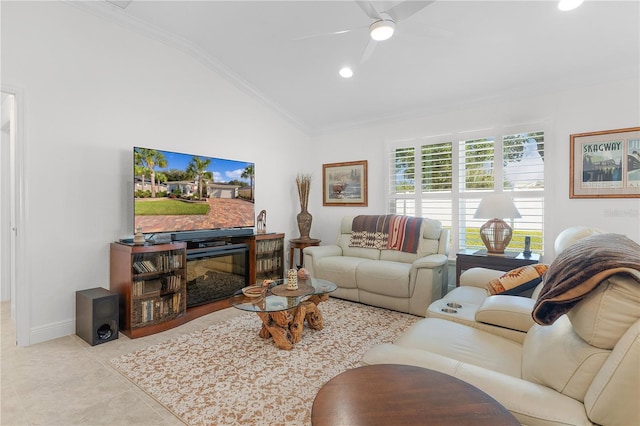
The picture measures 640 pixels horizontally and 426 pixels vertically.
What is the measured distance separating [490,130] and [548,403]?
3595mm

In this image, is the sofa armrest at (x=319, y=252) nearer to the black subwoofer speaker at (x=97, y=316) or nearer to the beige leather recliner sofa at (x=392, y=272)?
the beige leather recliner sofa at (x=392, y=272)

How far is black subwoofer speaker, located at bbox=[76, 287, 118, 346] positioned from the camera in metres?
2.75

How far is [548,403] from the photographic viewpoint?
40.3 inches

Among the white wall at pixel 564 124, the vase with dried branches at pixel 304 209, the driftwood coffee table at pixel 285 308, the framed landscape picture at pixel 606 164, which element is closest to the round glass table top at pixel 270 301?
the driftwood coffee table at pixel 285 308

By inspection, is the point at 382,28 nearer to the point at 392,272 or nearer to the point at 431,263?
the point at 431,263

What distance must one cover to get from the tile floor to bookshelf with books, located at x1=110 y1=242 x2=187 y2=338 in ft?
0.59

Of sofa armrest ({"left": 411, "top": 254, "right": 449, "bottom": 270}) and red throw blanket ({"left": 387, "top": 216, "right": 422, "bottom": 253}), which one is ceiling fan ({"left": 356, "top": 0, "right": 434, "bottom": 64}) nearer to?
sofa armrest ({"left": 411, "top": 254, "right": 449, "bottom": 270})

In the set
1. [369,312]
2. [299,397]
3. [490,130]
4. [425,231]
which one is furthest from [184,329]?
[490,130]

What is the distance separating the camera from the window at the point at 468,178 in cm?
365

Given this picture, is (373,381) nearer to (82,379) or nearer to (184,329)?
(82,379)

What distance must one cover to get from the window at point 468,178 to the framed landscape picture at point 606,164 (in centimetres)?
32

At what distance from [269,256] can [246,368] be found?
83.8 inches

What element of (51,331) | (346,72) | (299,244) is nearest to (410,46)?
(346,72)

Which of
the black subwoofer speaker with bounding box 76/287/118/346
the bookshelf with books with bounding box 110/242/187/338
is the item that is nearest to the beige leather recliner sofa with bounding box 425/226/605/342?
the bookshelf with books with bounding box 110/242/187/338
